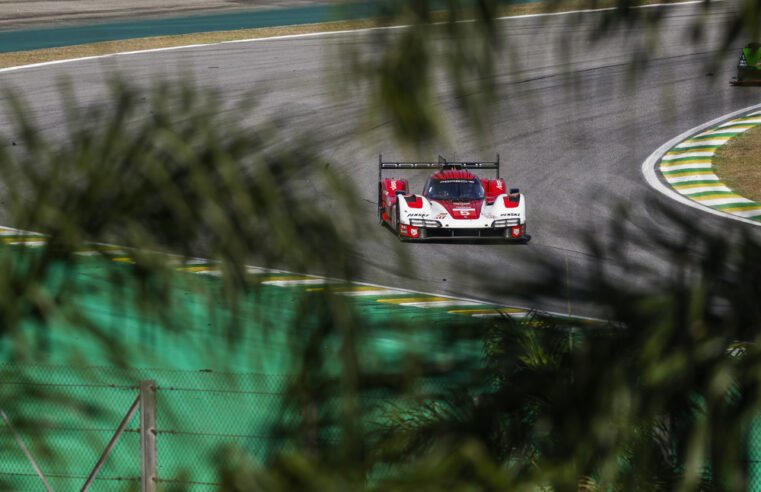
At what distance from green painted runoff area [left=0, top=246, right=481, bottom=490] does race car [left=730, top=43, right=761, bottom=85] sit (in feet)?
0.67

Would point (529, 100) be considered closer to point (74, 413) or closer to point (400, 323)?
point (400, 323)

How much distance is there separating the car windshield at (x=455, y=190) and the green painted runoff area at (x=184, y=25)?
835 centimetres

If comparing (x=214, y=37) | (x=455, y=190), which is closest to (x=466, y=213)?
(x=455, y=190)

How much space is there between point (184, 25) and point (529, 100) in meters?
0.33

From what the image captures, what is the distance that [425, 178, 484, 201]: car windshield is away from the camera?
9031mm

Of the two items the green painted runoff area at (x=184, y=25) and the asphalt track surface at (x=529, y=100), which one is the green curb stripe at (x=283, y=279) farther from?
the green painted runoff area at (x=184, y=25)

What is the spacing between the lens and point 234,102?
0.52 m

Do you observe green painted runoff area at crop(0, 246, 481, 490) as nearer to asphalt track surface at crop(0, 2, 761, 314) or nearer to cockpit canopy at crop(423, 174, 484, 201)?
asphalt track surface at crop(0, 2, 761, 314)

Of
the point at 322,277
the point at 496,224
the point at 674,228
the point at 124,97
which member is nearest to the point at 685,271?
the point at 674,228

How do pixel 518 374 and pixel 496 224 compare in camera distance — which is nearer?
pixel 518 374

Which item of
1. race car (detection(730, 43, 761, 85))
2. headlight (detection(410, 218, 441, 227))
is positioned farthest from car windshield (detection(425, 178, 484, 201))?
race car (detection(730, 43, 761, 85))

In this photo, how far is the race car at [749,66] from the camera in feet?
1.19

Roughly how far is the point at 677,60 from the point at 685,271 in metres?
0.11

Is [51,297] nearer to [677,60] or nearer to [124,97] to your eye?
[124,97]
